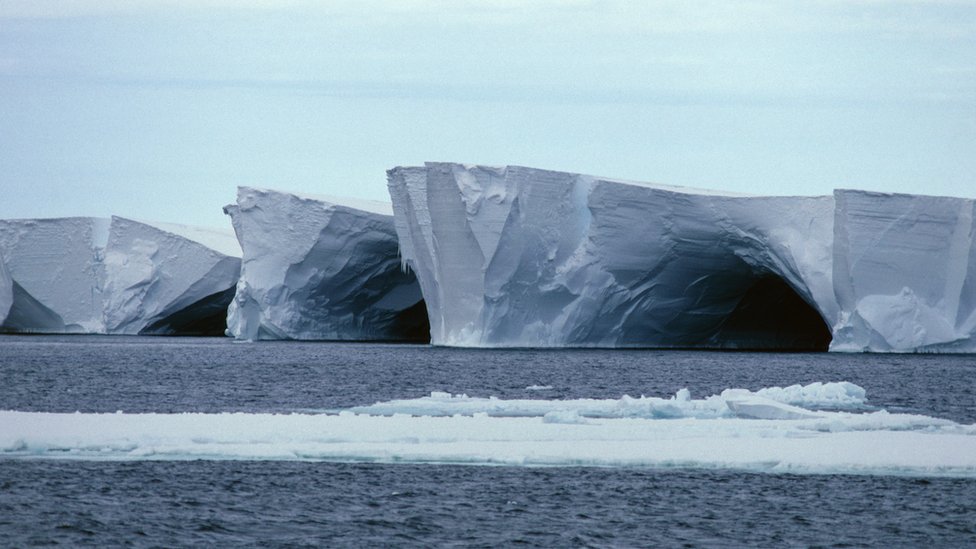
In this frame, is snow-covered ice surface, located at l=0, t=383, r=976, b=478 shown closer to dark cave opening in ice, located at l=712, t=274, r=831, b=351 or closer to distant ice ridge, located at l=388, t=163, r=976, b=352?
distant ice ridge, located at l=388, t=163, r=976, b=352

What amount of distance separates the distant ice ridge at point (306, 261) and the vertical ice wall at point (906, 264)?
38.4 feet

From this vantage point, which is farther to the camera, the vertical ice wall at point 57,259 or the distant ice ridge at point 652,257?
the vertical ice wall at point 57,259

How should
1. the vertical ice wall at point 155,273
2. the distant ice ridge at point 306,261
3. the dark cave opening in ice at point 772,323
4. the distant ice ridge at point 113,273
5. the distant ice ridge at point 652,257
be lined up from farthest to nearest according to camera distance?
1. the distant ice ridge at point 113,273
2. the vertical ice wall at point 155,273
3. the distant ice ridge at point 306,261
4. the dark cave opening in ice at point 772,323
5. the distant ice ridge at point 652,257

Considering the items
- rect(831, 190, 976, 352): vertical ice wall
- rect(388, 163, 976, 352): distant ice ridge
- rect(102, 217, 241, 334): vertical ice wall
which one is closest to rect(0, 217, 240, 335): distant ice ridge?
rect(102, 217, 241, 334): vertical ice wall

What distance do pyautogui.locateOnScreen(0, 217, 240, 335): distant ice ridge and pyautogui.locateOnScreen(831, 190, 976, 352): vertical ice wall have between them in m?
18.7

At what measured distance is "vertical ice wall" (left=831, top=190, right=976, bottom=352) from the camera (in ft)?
85.5

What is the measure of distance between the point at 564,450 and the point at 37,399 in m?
9.67

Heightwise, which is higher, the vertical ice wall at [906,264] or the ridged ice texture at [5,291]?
the vertical ice wall at [906,264]

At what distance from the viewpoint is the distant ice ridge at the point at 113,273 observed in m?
38.8

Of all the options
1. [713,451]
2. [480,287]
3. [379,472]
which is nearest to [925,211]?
[480,287]

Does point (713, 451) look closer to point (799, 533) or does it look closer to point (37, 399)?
point (799, 533)

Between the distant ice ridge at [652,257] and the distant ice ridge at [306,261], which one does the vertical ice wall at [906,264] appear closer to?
the distant ice ridge at [652,257]

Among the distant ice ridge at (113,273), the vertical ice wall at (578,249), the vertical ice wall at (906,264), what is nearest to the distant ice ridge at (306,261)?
the distant ice ridge at (113,273)

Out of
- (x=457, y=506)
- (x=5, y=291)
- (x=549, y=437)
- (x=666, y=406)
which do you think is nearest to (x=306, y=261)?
(x=5, y=291)
